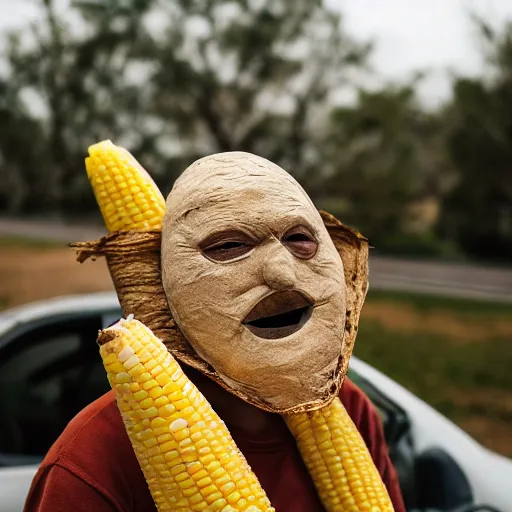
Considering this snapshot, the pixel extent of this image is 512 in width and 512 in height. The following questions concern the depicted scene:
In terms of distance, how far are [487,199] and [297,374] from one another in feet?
51.1

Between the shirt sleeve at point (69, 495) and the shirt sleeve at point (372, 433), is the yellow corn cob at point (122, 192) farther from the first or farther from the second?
the shirt sleeve at point (372, 433)

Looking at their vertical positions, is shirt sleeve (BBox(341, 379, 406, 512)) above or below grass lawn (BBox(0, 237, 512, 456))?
above

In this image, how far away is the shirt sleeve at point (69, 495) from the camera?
1.25 m

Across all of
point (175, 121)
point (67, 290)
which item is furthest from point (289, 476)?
point (175, 121)

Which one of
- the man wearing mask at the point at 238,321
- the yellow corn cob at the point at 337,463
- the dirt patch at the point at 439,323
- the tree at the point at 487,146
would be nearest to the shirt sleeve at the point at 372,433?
the yellow corn cob at the point at 337,463

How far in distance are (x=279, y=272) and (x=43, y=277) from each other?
12784 millimetres

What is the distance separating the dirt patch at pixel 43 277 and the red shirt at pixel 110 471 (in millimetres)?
9322

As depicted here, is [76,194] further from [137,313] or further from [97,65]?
[137,313]

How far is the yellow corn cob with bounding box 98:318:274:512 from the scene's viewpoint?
119 centimetres

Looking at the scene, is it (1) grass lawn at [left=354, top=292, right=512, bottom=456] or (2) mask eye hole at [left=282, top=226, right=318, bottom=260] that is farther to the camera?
(1) grass lawn at [left=354, top=292, right=512, bottom=456]

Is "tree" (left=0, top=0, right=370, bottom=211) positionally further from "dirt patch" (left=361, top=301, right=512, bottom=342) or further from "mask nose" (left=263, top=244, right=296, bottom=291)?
"mask nose" (left=263, top=244, right=296, bottom=291)

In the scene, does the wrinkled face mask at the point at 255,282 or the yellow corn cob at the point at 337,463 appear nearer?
the wrinkled face mask at the point at 255,282

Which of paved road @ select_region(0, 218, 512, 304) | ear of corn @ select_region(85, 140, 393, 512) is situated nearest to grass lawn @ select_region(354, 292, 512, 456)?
paved road @ select_region(0, 218, 512, 304)

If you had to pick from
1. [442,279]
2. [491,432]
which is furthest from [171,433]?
[442,279]
